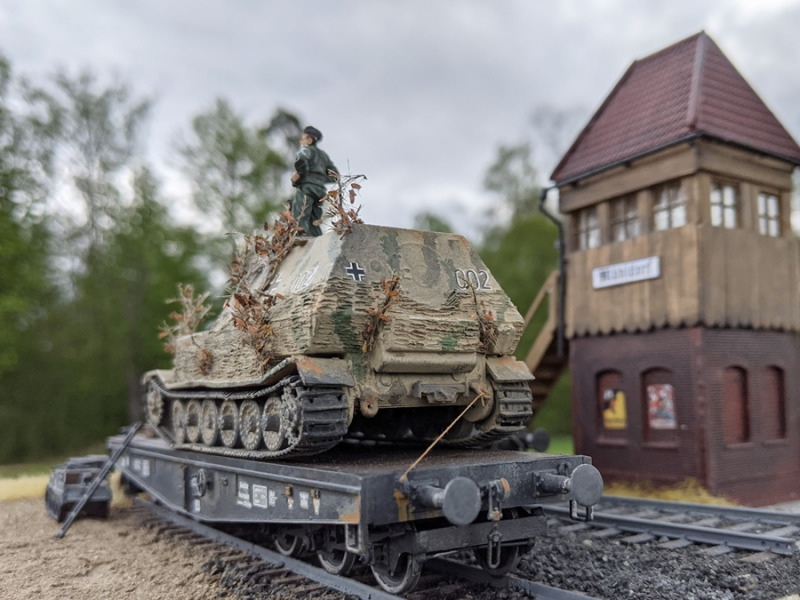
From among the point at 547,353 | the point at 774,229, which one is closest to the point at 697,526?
the point at 774,229

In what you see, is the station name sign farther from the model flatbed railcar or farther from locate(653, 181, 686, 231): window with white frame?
the model flatbed railcar

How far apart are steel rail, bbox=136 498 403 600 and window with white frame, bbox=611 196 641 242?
8.40m

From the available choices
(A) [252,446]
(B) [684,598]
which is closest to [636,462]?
(B) [684,598]

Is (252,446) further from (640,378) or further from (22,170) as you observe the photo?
(22,170)

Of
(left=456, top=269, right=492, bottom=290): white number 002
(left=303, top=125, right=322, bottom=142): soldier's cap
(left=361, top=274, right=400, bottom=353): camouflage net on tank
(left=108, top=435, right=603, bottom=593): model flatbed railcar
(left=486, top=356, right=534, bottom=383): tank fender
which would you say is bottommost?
(left=108, top=435, right=603, bottom=593): model flatbed railcar

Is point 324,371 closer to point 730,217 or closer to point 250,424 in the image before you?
point 250,424

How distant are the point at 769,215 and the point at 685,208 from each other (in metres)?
1.95

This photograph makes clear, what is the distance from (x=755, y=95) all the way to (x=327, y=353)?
10.3 m

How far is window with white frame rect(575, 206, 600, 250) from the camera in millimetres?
13984

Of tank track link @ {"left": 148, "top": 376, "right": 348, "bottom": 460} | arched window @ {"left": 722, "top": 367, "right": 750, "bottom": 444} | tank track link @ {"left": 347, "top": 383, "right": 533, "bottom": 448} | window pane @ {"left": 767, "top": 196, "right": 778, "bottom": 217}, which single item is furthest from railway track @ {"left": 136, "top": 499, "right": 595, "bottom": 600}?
window pane @ {"left": 767, "top": 196, "right": 778, "bottom": 217}

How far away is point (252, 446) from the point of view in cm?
756

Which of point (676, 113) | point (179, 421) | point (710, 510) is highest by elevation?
point (676, 113)

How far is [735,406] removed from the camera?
12.2 m

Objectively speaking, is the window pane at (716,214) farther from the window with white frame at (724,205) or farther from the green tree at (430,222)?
the green tree at (430,222)
